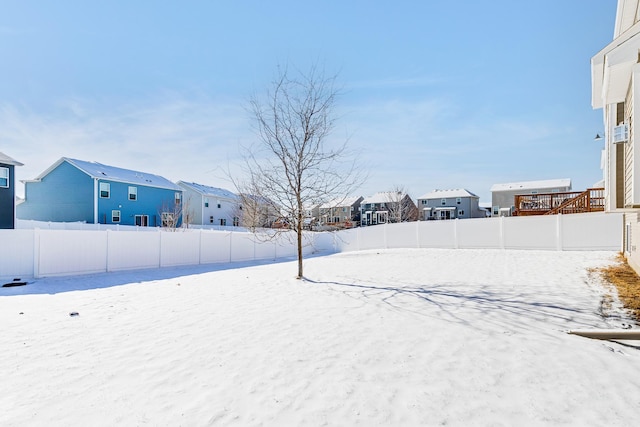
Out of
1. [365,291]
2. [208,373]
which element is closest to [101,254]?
[365,291]

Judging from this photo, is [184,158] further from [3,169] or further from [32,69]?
[32,69]

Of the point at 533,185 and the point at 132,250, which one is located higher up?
the point at 533,185

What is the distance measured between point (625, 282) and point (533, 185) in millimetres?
46064

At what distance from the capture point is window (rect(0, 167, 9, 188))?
18087mm

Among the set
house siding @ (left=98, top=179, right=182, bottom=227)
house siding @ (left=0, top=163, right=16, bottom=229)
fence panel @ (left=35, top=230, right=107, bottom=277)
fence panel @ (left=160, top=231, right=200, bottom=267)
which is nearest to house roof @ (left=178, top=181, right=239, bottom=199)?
house siding @ (left=98, top=179, right=182, bottom=227)

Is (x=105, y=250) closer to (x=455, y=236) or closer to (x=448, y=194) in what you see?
(x=455, y=236)

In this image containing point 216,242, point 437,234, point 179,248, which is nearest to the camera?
point 179,248

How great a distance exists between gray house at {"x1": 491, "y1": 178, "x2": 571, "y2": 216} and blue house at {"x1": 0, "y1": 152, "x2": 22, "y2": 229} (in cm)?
4930

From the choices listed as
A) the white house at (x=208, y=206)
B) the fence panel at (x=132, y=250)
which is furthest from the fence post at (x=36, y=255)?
the white house at (x=208, y=206)

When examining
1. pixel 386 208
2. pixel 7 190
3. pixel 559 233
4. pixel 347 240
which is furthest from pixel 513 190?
pixel 7 190

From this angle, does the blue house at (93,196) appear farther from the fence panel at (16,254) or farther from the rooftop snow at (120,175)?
the fence panel at (16,254)

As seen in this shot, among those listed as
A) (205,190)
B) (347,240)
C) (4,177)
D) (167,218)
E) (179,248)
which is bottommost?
(347,240)

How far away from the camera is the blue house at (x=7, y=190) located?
18.1 meters

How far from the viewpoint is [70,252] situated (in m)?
11.4
